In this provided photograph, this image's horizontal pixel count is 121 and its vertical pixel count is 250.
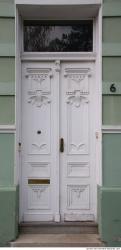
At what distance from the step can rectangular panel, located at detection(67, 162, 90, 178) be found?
28.9 inches

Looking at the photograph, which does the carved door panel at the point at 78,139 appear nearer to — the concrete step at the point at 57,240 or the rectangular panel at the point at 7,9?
the concrete step at the point at 57,240

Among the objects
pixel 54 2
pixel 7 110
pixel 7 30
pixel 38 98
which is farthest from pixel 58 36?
pixel 7 110

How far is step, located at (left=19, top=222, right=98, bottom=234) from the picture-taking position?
19.2ft

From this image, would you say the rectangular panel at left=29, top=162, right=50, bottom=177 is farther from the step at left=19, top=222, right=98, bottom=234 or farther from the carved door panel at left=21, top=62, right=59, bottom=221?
the step at left=19, top=222, right=98, bottom=234

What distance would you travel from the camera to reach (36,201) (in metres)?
6.11

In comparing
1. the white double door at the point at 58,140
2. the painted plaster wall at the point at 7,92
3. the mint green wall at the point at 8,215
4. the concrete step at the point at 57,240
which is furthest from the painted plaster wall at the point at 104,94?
the white double door at the point at 58,140

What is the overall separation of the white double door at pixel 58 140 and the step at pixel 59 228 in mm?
133

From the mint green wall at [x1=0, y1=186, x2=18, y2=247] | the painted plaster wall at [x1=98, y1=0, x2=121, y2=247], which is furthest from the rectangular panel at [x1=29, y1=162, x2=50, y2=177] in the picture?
the painted plaster wall at [x1=98, y1=0, x2=121, y2=247]

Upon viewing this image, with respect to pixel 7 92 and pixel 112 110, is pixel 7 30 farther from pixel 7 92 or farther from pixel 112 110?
pixel 112 110

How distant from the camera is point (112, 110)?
5.74 meters

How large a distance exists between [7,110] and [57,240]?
1974 mm

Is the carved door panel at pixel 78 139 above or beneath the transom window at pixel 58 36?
beneath

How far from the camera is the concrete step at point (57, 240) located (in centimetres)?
548

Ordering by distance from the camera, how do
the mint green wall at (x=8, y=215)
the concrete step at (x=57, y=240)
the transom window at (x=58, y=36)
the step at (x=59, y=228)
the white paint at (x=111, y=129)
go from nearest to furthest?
the concrete step at (x=57, y=240) → the mint green wall at (x=8, y=215) → the white paint at (x=111, y=129) → the step at (x=59, y=228) → the transom window at (x=58, y=36)
